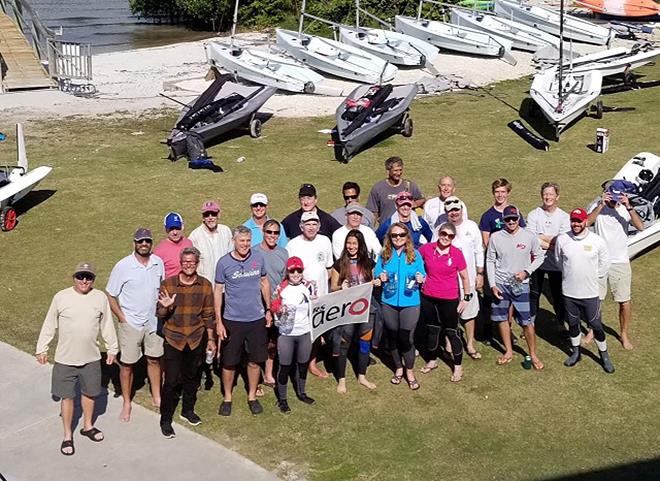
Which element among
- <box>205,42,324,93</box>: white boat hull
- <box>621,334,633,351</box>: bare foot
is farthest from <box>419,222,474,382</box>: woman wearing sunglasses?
<box>205,42,324,93</box>: white boat hull

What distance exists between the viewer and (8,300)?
1020 cm

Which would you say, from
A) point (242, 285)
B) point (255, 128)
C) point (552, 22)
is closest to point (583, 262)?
point (242, 285)

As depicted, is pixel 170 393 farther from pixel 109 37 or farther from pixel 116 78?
pixel 109 37

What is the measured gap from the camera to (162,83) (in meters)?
23.6

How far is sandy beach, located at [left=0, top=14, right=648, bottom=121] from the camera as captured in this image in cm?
2012

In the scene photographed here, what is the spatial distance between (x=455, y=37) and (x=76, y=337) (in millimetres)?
21893

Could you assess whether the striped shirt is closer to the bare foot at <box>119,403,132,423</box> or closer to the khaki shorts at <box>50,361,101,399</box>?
the khaki shorts at <box>50,361,101,399</box>

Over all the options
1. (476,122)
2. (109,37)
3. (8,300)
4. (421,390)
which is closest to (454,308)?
(421,390)

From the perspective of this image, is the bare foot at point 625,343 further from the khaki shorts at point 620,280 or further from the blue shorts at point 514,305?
the blue shorts at point 514,305

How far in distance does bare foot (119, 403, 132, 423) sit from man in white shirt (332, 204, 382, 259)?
7.41 feet

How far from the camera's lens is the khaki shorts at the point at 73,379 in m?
6.87

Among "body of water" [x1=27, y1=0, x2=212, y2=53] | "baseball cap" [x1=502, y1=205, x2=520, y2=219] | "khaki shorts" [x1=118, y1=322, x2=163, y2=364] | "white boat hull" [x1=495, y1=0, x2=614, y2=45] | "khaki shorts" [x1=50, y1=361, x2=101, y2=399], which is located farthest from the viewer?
"body of water" [x1=27, y1=0, x2=212, y2=53]

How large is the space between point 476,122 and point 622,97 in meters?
4.16

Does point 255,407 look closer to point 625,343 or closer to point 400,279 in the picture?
point 400,279
